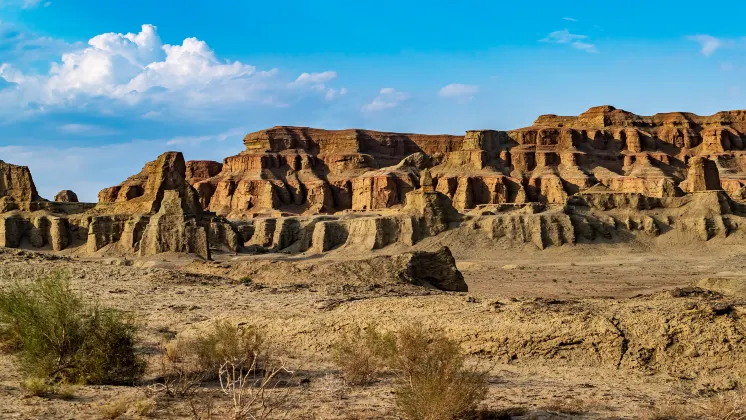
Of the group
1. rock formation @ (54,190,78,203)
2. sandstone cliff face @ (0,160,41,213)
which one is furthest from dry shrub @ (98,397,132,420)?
rock formation @ (54,190,78,203)

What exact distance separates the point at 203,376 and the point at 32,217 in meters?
65.6

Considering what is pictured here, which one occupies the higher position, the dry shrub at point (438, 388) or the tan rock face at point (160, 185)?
the tan rock face at point (160, 185)

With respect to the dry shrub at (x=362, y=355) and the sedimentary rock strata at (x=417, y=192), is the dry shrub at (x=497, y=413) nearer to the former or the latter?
the dry shrub at (x=362, y=355)

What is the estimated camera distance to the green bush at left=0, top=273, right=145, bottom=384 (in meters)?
10.5

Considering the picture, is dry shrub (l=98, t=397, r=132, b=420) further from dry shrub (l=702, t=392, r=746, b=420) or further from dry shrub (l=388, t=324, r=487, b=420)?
dry shrub (l=702, t=392, r=746, b=420)

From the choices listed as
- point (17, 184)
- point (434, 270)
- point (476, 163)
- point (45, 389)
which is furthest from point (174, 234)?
point (476, 163)

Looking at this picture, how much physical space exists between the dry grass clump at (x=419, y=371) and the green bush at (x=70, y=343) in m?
3.30

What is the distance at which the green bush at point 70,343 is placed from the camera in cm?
1055

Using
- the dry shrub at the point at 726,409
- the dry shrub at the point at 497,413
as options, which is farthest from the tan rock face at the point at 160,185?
the dry shrub at the point at 726,409

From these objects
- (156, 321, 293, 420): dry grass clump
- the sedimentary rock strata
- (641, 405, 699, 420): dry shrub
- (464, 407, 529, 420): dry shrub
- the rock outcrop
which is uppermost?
the sedimentary rock strata

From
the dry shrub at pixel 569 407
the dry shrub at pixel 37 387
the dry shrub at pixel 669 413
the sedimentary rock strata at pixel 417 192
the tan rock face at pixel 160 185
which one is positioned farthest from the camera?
the tan rock face at pixel 160 185

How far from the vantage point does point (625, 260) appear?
51812 millimetres

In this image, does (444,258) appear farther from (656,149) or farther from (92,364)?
(656,149)

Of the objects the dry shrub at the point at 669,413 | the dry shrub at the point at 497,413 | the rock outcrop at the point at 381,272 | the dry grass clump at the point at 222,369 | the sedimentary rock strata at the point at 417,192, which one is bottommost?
the dry shrub at the point at 669,413
